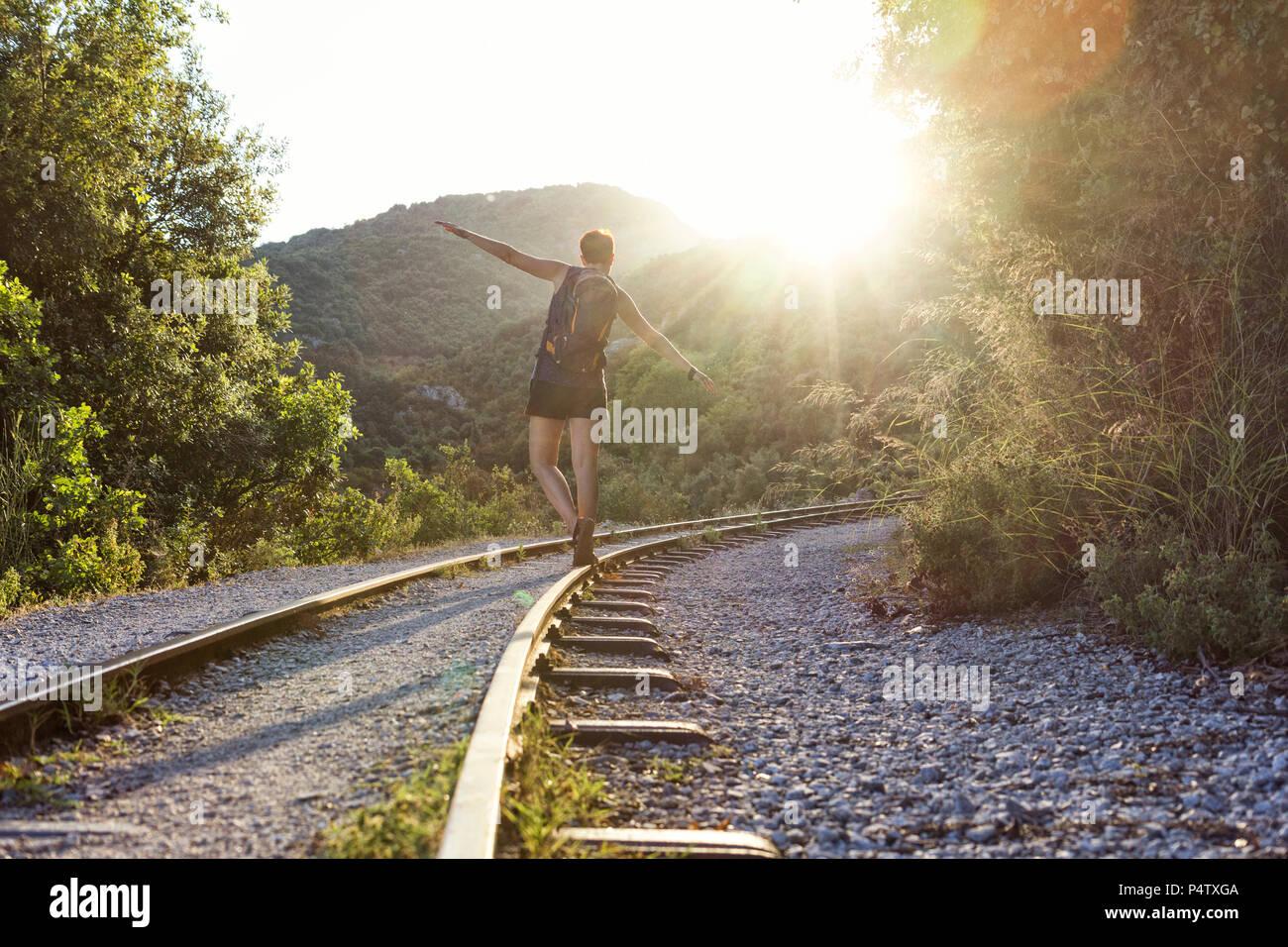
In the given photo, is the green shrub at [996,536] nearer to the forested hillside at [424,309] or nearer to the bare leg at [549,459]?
the bare leg at [549,459]

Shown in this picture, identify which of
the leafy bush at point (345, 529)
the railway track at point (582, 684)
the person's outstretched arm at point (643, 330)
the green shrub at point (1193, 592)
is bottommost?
the leafy bush at point (345, 529)

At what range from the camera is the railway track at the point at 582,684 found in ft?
6.55

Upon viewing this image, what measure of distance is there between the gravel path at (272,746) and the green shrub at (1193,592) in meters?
3.12

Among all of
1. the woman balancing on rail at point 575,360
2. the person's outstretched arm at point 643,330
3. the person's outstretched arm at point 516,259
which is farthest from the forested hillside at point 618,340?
the person's outstretched arm at point 516,259

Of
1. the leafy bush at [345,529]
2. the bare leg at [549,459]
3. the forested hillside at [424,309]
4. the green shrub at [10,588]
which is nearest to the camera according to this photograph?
the green shrub at [10,588]

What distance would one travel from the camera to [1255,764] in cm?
264

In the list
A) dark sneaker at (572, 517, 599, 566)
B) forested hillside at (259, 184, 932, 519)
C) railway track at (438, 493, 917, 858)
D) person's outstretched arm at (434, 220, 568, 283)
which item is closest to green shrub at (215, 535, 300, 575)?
railway track at (438, 493, 917, 858)

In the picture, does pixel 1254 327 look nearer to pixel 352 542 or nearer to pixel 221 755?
pixel 221 755

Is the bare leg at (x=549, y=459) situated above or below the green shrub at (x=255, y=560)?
above

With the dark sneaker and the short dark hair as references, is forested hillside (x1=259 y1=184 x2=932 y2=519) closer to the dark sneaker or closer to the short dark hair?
the dark sneaker

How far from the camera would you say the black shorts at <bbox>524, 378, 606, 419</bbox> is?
588 cm

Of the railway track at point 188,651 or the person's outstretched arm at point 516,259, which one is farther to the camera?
the person's outstretched arm at point 516,259
